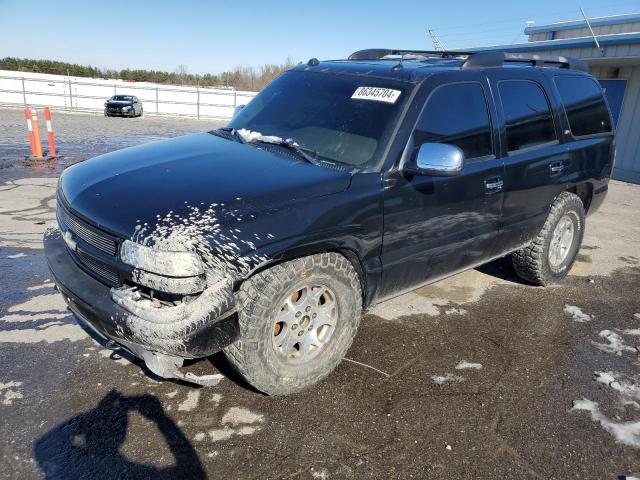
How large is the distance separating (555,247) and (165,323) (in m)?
4.05

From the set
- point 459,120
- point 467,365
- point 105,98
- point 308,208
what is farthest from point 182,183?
point 105,98

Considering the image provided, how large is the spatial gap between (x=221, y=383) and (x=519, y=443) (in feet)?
5.79

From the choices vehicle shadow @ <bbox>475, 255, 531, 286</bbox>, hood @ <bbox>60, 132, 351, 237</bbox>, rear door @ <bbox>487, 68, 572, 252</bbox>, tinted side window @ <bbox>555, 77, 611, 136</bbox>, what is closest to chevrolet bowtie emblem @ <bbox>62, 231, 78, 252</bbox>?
hood @ <bbox>60, 132, 351, 237</bbox>

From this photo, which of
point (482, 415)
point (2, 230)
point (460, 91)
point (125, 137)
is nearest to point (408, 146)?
point (460, 91)

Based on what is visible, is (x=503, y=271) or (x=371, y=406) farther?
(x=503, y=271)

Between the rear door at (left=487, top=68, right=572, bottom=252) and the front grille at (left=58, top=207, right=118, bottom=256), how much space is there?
2.89 metres

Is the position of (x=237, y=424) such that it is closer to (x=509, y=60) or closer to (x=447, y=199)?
(x=447, y=199)

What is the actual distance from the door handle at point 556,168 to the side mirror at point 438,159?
1.72 meters

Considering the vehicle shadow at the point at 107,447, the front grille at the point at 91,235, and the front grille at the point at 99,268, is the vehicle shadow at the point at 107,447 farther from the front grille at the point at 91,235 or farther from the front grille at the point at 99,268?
the front grille at the point at 91,235

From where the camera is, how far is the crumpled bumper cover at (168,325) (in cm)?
237

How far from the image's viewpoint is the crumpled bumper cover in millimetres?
2373

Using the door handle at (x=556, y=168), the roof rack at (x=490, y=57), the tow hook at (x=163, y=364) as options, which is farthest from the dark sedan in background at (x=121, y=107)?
the tow hook at (x=163, y=364)

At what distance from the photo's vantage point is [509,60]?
15.2 ft

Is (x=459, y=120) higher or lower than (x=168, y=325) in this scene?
higher
